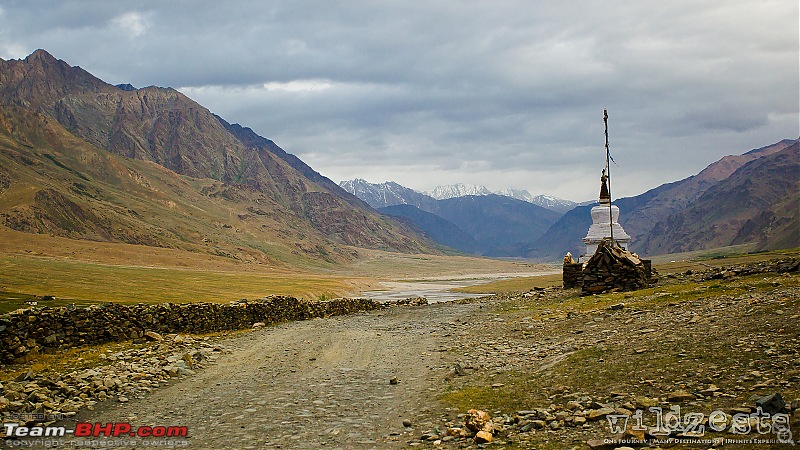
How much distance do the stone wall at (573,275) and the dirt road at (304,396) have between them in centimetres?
1325

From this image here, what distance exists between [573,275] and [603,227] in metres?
5.87

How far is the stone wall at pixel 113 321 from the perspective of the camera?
18.4 meters

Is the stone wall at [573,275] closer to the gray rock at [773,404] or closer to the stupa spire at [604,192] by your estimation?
the stupa spire at [604,192]

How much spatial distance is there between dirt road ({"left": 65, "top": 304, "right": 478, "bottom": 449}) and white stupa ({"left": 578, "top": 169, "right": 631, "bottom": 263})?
59.5 feet

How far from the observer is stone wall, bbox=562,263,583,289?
106ft

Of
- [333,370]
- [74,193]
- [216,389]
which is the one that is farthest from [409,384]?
[74,193]

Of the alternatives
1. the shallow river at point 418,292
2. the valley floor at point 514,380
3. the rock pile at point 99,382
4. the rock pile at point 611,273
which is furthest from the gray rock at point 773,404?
the shallow river at point 418,292

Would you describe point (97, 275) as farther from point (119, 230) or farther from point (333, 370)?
point (119, 230)

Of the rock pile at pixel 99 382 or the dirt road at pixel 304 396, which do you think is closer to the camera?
the dirt road at pixel 304 396

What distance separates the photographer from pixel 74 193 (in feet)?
482

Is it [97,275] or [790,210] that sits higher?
[790,210]

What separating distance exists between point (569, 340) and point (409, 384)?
14.8 ft

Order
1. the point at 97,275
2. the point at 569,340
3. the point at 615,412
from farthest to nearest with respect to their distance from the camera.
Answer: the point at 97,275
the point at 569,340
the point at 615,412

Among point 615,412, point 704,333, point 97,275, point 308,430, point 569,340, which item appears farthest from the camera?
point 97,275
